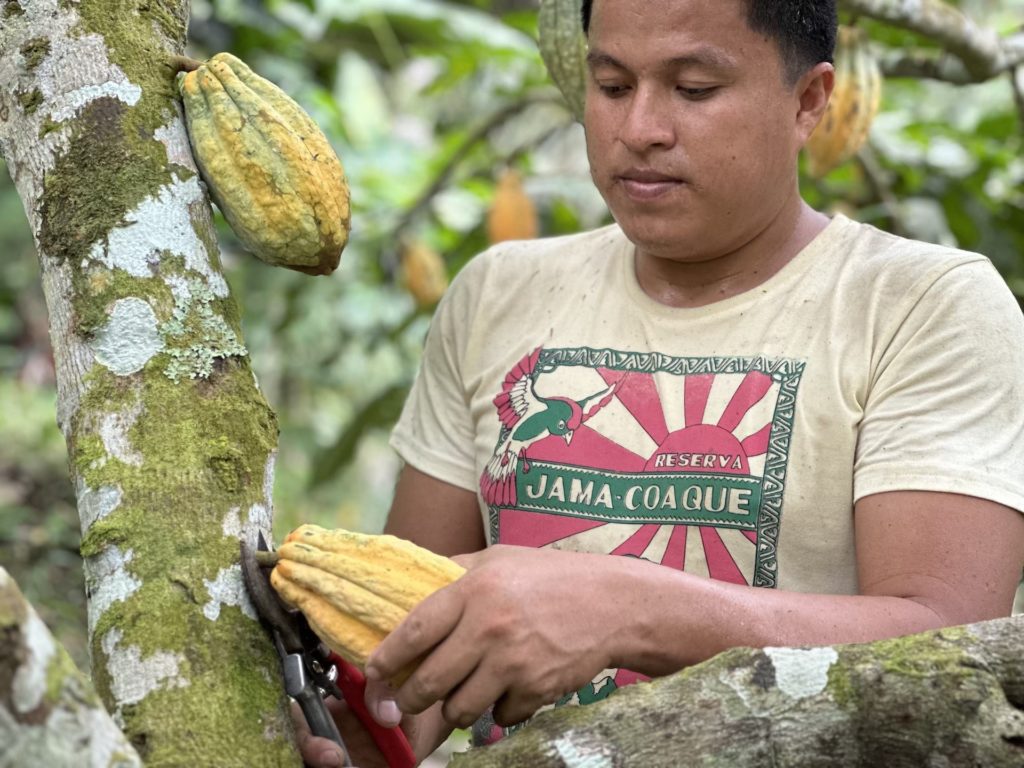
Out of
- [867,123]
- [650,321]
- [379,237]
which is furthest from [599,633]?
[379,237]

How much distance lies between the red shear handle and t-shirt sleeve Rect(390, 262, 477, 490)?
0.55 metres

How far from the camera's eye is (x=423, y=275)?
12.0 ft

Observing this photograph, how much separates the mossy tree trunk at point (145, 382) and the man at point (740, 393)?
8.1 inches

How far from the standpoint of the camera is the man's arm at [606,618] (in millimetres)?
1115

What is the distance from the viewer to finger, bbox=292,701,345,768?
1.18 metres

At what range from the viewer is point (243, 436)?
127 cm

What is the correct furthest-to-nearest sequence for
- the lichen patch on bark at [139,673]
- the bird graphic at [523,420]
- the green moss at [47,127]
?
the bird graphic at [523,420]
the green moss at [47,127]
the lichen patch on bark at [139,673]

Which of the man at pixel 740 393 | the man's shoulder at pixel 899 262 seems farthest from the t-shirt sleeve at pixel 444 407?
the man's shoulder at pixel 899 262

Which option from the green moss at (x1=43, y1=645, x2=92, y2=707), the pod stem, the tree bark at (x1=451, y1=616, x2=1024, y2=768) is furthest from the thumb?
the pod stem

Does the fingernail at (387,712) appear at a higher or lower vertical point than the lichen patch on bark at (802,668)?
lower

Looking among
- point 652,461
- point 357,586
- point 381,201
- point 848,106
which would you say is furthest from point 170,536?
point 381,201

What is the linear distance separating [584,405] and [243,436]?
1.94ft

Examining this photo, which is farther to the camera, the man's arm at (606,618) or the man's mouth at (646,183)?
the man's mouth at (646,183)

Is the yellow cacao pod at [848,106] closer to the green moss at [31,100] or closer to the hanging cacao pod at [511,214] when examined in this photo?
the hanging cacao pod at [511,214]
